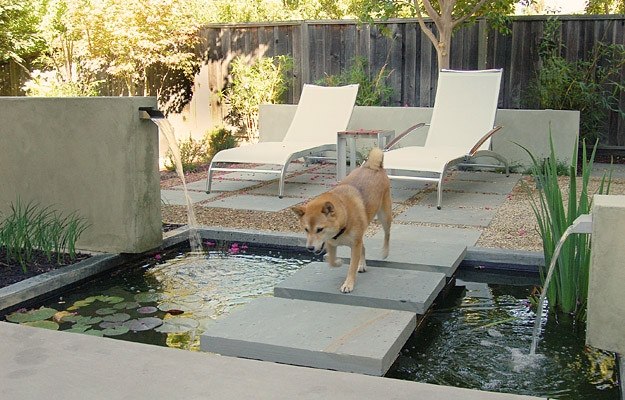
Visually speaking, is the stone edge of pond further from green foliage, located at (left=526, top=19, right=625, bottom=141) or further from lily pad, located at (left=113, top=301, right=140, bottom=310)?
green foliage, located at (left=526, top=19, right=625, bottom=141)

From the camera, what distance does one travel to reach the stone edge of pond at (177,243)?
3.78m

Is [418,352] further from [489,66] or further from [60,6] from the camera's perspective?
[60,6]

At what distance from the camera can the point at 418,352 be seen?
3152mm

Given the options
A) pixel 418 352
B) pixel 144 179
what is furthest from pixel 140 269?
pixel 418 352

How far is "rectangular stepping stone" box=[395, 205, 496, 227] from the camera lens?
18.2 feet

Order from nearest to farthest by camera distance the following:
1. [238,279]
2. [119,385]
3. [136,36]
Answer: [119,385], [238,279], [136,36]

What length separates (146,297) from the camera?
394 cm

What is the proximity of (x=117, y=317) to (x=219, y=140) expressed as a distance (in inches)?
272

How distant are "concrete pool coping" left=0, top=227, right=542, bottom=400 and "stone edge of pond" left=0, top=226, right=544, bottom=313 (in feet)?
3.42

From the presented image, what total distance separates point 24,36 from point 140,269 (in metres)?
7.64

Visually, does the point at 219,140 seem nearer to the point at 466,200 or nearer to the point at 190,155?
the point at 190,155

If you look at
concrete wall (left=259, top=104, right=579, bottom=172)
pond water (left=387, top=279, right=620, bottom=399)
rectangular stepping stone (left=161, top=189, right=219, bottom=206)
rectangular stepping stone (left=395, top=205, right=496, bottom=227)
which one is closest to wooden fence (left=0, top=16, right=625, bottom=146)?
concrete wall (left=259, top=104, right=579, bottom=172)

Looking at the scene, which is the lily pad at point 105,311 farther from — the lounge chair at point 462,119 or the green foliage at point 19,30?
the green foliage at point 19,30

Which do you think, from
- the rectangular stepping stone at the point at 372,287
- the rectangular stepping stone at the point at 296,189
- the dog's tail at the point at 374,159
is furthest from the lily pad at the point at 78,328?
the rectangular stepping stone at the point at 296,189
